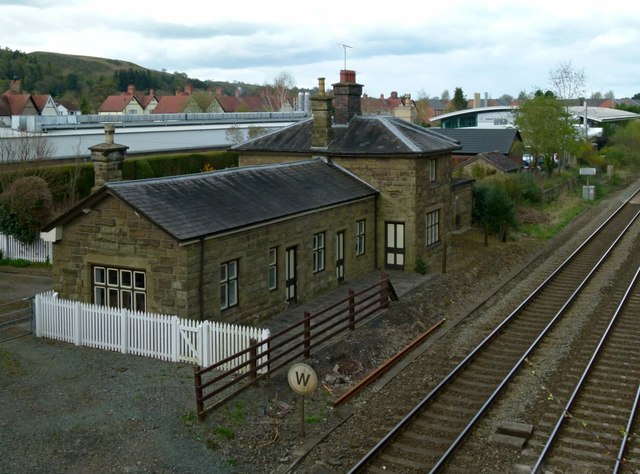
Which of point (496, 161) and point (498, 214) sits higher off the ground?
point (496, 161)

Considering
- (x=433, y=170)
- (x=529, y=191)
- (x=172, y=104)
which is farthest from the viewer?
(x=172, y=104)

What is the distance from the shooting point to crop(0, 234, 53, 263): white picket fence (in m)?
27.4

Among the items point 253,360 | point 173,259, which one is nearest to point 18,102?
point 173,259

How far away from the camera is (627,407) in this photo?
1457 centimetres

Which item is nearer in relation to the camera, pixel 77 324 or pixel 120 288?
pixel 77 324

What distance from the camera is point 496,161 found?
4847cm

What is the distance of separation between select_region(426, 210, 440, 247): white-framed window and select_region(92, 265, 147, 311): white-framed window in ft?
42.3

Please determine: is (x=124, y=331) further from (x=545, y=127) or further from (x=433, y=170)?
(x=545, y=127)

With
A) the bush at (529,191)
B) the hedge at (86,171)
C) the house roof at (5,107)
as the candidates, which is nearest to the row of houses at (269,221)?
the hedge at (86,171)

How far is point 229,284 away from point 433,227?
38.8ft

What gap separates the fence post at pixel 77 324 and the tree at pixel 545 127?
41.1m

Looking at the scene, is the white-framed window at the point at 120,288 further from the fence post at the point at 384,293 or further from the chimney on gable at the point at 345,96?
the chimney on gable at the point at 345,96

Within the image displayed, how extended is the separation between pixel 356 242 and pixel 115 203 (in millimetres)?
9664

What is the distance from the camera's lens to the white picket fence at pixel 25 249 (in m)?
27.4
